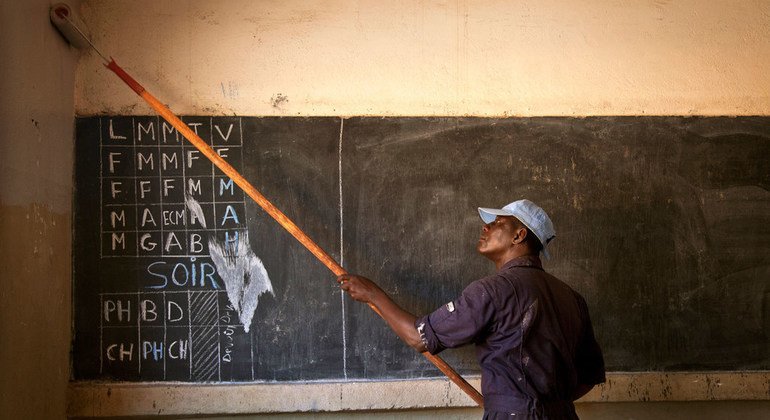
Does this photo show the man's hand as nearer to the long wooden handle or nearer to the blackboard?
the long wooden handle

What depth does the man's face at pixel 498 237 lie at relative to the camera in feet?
7.52

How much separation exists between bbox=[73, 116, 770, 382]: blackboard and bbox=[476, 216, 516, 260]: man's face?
0.59 metres

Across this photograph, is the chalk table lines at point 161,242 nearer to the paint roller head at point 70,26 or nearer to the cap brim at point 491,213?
the paint roller head at point 70,26

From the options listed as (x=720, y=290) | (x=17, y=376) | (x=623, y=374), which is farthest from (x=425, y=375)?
(x=17, y=376)

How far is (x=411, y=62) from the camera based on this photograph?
9.72ft

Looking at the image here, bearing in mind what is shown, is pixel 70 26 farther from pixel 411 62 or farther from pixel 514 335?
pixel 514 335

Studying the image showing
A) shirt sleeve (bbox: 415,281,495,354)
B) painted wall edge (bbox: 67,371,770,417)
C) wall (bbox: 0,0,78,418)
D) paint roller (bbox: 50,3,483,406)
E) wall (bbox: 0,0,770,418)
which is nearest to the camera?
shirt sleeve (bbox: 415,281,495,354)

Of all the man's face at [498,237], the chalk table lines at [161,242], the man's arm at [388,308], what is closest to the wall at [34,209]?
the chalk table lines at [161,242]

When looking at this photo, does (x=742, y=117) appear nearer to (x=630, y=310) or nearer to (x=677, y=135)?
(x=677, y=135)

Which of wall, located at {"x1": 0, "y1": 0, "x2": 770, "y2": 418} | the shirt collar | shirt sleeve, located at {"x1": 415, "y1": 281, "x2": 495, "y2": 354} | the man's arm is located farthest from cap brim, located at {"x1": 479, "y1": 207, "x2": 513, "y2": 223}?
wall, located at {"x1": 0, "y1": 0, "x2": 770, "y2": 418}

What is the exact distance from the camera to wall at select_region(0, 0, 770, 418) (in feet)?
9.35

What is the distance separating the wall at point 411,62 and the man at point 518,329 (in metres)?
0.89

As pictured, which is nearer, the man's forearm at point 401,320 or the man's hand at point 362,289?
the man's forearm at point 401,320

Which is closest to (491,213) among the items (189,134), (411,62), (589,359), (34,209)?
(589,359)
